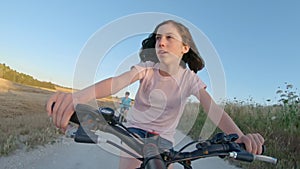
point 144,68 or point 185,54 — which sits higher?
point 185,54

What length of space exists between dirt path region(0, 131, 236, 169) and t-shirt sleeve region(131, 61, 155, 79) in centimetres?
327

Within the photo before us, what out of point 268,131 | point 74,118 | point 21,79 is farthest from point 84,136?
point 21,79

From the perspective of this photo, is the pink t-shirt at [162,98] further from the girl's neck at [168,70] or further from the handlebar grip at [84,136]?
the handlebar grip at [84,136]

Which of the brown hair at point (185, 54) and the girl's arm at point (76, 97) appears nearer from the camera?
the girl's arm at point (76, 97)

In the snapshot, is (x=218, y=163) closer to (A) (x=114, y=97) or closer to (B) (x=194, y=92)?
(B) (x=194, y=92)

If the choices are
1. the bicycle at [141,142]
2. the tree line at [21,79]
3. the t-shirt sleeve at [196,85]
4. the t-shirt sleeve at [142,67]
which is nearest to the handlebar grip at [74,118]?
the bicycle at [141,142]

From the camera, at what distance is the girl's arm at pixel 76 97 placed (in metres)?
0.88

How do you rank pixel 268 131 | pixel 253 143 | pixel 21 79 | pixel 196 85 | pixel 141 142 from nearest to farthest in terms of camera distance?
pixel 141 142
pixel 253 143
pixel 196 85
pixel 268 131
pixel 21 79

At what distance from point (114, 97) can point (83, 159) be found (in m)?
4.59

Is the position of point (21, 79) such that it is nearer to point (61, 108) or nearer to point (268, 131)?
point (268, 131)

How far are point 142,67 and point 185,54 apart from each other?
0.32 metres

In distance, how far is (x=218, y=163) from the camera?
18.0 feet

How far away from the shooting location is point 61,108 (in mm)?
878

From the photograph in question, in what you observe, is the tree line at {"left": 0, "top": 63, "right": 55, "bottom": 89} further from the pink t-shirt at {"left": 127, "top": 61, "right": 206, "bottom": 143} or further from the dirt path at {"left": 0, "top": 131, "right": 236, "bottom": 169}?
the pink t-shirt at {"left": 127, "top": 61, "right": 206, "bottom": 143}
